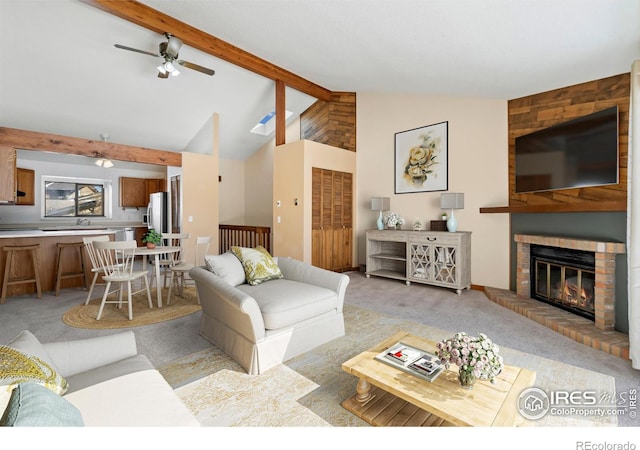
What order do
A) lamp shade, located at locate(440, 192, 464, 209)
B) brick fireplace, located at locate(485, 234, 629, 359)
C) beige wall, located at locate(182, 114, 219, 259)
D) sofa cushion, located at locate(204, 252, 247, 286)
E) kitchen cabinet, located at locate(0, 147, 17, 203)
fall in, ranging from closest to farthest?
brick fireplace, located at locate(485, 234, 629, 359) < sofa cushion, located at locate(204, 252, 247, 286) < kitchen cabinet, located at locate(0, 147, 17, 203) < lamp shade, located at locate(440, 192, 464, 209) < beige wall, located at locate(182, 114, 219, 259)

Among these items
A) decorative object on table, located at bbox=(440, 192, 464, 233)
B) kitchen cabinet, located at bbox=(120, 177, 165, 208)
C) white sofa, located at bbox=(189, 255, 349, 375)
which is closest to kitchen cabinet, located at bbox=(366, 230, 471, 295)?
decorative object on table, located at bbox=(440, 192, 464, 233)

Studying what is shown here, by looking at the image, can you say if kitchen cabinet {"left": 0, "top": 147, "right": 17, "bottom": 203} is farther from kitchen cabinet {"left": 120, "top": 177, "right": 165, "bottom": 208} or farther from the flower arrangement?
the flower arrangement

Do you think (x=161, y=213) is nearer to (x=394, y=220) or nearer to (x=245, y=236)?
(x=245, y=236)

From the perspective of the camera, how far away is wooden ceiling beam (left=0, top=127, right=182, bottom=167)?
450 centimetres

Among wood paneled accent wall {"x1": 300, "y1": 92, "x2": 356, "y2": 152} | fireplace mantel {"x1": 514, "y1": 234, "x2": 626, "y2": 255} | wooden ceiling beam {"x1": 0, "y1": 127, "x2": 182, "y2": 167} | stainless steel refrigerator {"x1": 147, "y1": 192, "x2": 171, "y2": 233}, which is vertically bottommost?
fireplace mantel {"x1": 514, "y1": 234, "x2": 626, "y2": 255}

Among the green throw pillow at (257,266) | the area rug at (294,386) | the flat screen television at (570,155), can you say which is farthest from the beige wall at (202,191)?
the flat screen television at (570,155)

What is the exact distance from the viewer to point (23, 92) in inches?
169

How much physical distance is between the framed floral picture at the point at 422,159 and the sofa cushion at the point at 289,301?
320 centimetres

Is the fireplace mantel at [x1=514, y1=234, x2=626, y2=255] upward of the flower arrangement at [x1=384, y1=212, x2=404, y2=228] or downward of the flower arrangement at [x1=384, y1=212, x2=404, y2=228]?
downward

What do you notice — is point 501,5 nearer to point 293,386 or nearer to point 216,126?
point 293,386

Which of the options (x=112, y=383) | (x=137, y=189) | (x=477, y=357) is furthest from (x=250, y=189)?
(x=477, y=357)

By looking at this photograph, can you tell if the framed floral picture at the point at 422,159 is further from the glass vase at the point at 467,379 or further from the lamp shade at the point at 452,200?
the glass vase at the point at 467,379

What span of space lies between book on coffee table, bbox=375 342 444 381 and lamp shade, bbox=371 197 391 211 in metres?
3.70

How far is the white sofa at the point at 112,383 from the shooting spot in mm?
1077
